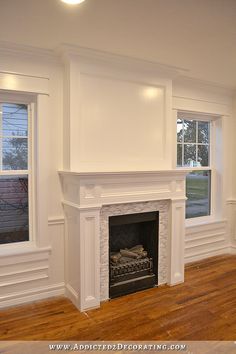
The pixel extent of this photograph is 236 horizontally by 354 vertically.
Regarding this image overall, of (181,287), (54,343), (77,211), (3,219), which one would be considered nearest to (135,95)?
(77,211)

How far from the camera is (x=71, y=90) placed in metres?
2.74

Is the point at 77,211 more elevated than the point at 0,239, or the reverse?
the point at 77,211

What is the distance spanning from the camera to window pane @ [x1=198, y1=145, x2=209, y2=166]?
4.25 meters

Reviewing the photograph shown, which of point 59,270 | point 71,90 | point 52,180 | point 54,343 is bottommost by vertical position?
point 54,343

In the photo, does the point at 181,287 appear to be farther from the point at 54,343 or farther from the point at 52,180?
the point at 52,180

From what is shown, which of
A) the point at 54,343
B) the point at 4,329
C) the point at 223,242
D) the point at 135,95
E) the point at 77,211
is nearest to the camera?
the point at 54,343

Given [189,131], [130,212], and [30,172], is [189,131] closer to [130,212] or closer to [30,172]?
[130,212]

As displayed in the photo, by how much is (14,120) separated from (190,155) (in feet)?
8.35

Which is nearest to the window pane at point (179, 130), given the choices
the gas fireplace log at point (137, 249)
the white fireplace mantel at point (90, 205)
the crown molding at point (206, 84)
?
the crown molding at point (206, 84)

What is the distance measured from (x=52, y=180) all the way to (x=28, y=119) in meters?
0.71

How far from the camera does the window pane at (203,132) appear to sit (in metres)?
4.25

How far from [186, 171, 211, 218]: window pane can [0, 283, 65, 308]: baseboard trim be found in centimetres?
220

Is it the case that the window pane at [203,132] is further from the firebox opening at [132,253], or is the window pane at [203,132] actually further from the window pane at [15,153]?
the window pane at [15,153]

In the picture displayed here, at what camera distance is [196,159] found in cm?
421
